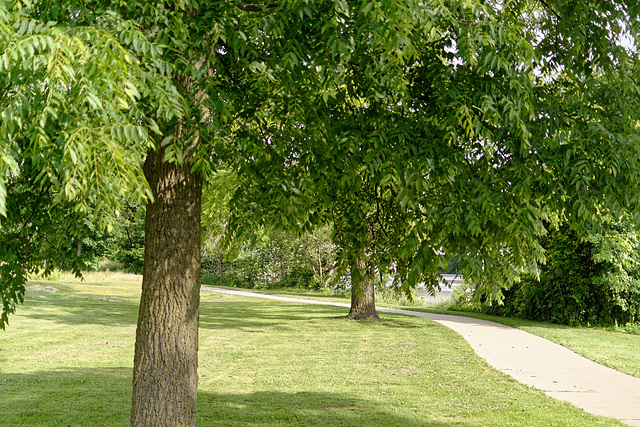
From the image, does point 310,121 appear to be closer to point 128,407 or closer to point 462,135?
point 462,135

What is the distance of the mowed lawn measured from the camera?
844cm

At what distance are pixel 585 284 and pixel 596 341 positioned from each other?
4.15 meters

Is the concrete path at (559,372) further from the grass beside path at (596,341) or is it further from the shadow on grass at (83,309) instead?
the shadow on grass at (83,309)

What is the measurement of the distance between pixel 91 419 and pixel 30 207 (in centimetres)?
334

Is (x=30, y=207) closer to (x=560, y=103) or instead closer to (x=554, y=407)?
(x=560, y=103)

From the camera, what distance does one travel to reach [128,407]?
9039mm

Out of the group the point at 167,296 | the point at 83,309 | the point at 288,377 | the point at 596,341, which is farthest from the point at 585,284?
the point at 83,309

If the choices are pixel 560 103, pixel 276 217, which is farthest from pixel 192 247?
pixel 560 103

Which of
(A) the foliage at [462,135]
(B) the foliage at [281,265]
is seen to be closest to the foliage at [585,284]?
(A) the foliage at [462,135]

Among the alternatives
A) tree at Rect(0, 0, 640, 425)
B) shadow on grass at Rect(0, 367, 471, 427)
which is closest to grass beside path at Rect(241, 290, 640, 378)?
shadow on grass at Rect(0, 367, 471, 427)

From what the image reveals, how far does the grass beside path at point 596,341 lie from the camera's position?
12.7 metres

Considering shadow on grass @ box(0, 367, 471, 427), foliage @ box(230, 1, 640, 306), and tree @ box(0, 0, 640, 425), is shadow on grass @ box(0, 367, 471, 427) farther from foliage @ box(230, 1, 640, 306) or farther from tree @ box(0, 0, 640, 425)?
foliage @ box(230, 1, 640, 306)

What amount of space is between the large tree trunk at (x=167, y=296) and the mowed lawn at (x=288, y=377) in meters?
2.77

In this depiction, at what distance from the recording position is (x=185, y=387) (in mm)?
5711
